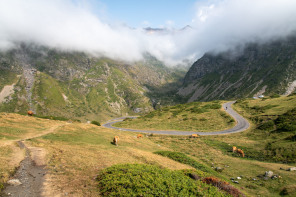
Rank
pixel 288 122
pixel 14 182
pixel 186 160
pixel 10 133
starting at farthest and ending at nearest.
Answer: pixel 288 122
pixel 10 133
pixel 186 160
pixel 14 182

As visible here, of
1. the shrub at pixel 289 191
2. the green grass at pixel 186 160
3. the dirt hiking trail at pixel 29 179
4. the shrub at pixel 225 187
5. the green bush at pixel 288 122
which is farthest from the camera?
the green bush at pixel 288 122

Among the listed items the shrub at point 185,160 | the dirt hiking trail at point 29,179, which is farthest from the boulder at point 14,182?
the shrub at point 185,160

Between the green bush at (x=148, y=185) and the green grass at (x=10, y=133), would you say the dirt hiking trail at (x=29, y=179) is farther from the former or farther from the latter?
the green grass at (x=10, y=133)

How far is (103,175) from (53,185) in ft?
11.9

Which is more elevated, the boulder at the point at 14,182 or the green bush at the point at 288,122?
the green bush at the point at 288,122

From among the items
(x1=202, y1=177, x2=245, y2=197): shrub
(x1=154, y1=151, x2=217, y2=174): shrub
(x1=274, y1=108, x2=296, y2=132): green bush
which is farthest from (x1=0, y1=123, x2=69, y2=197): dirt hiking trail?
(x1=274, y1=108, x2=296, y2=132): green bush

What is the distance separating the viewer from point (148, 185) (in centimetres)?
1134

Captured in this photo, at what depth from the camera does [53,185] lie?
12.4m

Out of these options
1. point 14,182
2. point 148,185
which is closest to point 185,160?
point 148,185

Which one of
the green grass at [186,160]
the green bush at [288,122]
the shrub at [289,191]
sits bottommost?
the shrub at [289,191]

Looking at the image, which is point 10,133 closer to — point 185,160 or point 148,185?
point 148,185

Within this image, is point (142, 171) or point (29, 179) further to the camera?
point (142, 171)

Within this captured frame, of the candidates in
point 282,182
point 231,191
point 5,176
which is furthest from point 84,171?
point 282,182

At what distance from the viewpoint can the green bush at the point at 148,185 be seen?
421 inches
